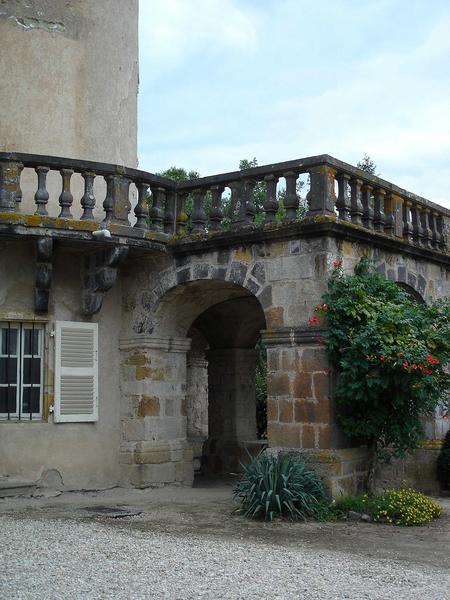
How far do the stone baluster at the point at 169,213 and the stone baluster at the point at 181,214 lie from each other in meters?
0.07

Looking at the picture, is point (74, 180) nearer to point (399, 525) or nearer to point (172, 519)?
point (172, 519)

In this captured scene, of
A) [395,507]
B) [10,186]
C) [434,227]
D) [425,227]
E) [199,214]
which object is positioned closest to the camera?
[395,507]

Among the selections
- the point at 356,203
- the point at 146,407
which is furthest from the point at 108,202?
the point at 356,203

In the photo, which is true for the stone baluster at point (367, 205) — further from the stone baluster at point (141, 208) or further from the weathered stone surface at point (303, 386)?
the stone baluster at point (141, 208)

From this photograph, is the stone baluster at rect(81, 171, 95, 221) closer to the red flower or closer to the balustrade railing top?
the balustrade railing top

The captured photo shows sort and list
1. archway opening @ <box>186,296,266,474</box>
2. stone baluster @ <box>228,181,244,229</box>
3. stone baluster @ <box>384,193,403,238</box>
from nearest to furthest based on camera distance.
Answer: stone baluster @ <box>228,181,244,229</box>
stone baluster @ <box>384,193,403,238</box>
archway opening @ <box>186,296,266,474</box>

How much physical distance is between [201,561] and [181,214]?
5265mm

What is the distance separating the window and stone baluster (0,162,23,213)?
1.53 meters

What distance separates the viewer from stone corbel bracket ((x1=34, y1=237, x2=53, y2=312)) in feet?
31.1

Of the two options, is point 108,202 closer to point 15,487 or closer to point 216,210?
point 216,210

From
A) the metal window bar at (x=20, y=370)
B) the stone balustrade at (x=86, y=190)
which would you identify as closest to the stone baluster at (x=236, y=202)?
the stone balustrade at (x=86, y=190)

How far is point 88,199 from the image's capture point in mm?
9688

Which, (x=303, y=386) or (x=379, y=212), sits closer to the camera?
(x=303, y=386)

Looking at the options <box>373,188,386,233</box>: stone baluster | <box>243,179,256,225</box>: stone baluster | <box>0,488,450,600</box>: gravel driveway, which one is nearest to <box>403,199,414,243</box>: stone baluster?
<box>373,188,386,233</box>: stone baluster
